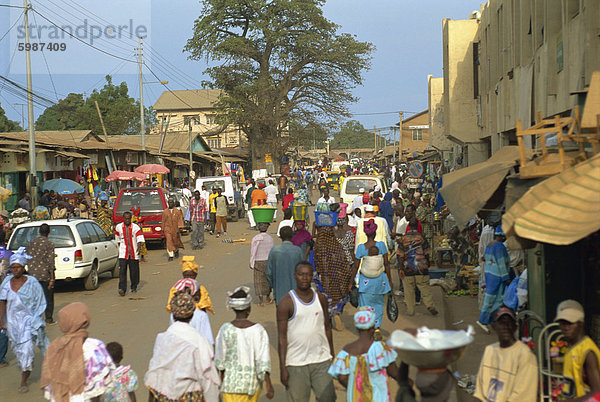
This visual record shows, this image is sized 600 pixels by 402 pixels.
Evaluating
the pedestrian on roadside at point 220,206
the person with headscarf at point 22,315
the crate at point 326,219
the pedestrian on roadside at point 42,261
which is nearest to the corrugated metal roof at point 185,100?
the pedestrian on roadside at point 220,206

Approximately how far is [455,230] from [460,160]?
14997 millimetres

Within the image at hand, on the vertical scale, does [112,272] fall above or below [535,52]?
below

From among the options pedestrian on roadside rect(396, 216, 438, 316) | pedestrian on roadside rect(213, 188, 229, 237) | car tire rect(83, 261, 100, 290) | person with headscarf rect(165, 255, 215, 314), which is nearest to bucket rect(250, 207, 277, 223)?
pedestrian on roadside rect(396, 216, 438, 316)

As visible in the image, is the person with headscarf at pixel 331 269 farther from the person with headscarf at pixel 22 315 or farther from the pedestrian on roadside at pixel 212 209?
the pedestrian on roadside at pixel 212 209

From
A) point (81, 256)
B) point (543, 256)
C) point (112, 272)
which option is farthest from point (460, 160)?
point (543, 256)

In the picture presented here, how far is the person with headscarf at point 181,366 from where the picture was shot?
519 centimetres

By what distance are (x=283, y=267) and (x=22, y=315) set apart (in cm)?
321

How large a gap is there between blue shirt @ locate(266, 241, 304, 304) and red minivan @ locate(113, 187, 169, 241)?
12169mm

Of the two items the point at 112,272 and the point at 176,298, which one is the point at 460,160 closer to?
the point at 112,272

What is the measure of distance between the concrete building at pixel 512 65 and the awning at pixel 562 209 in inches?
84.2

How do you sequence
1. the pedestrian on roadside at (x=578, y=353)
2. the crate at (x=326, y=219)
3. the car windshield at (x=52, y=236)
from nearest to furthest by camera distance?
the pedestrian on roadside at (x=578, y=353)
the crate at (x=326, y=219)
the car windshield at (x=52, y=236)

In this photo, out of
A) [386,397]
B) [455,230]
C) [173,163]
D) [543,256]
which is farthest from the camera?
[173,163]

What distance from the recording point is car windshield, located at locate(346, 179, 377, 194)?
898 inches

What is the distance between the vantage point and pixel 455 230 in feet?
49.3
